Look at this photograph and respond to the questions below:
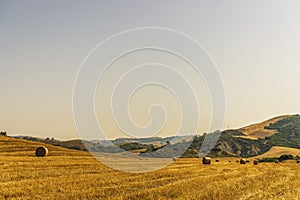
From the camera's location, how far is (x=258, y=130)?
13412 centimetres

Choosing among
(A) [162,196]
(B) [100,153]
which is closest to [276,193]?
(A) [162,196]

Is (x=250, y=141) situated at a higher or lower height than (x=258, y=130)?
lower

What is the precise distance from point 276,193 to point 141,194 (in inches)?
229

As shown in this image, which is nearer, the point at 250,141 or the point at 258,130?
the point at 250,141

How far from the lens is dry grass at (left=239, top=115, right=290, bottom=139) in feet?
401

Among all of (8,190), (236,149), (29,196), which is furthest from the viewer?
(236,149)

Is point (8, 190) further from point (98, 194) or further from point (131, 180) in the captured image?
point (131, 180)

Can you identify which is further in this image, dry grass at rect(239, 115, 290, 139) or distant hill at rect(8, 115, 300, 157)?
dry grass at rect(239, 115, 290, 139)

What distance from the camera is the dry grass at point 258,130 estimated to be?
401 ft

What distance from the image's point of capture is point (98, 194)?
43.7ft

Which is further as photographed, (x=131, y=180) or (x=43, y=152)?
(x=43, y=152)

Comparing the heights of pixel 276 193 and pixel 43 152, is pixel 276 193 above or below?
below

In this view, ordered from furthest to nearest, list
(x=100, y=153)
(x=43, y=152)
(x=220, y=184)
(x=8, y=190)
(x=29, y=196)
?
1. (x=100, y=153)
2. (x=43, y=152)
3. (x=220, y=184)
4. (x=8, y=190)
5. (x=29, y=196)

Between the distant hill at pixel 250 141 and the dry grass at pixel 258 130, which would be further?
the dry grass at pixel 258 130
